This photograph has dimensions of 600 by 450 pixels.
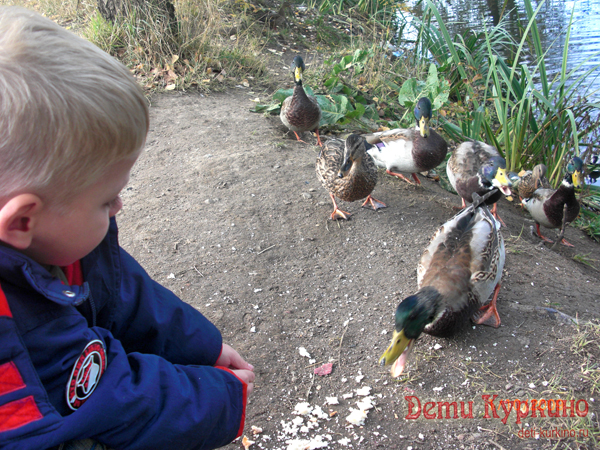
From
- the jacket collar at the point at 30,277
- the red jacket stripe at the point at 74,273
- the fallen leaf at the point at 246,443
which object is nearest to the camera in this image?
the jacket collar at the point at 30,277

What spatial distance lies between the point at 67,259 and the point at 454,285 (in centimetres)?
225

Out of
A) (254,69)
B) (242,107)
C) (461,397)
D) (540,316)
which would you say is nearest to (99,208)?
(461,397)

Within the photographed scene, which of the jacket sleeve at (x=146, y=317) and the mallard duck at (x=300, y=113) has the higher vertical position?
the jacket sleeve at (x=146, y=317)

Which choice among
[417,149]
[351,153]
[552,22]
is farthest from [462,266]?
[552,22]

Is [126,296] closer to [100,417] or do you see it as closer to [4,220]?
[100,417]

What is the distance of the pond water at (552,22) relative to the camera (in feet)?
24.1

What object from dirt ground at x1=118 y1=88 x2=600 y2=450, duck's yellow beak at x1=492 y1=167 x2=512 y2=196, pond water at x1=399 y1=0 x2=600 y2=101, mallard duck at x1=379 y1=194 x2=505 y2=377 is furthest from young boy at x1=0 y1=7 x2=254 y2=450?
pond water at x1=399 y1=0 x2=600 y2=101

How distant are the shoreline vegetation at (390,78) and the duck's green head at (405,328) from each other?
3105mm

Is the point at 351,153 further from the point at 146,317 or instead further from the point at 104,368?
the point at 104,368

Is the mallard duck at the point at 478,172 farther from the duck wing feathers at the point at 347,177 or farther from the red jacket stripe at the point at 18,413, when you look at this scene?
the red jacket stripe at the point at 18,413

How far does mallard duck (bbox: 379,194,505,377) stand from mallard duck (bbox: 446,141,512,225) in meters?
0.93

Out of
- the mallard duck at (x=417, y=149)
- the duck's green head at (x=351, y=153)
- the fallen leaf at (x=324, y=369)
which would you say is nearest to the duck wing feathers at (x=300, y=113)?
the mallard duck at (x=417, y=149)

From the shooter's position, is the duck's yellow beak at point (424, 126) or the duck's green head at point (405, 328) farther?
the duck's yellow beak at point (424, 126)

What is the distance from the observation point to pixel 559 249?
4.52m
